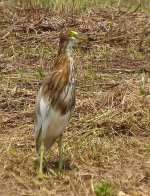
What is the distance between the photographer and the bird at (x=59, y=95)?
5.52 meters

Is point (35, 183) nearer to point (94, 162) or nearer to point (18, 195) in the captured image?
point (18, 195)

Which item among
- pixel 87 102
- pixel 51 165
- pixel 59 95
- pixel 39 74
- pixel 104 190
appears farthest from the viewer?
pixel 39 74

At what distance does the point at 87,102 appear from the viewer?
7.23 m

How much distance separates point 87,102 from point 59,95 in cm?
174

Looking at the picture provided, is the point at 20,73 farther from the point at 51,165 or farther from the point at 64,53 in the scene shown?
the point at 64,53

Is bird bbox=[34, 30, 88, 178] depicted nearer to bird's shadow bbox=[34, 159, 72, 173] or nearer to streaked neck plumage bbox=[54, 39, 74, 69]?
streaked neck plumage bbox=[54, 39, 74, 69]

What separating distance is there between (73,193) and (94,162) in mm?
640

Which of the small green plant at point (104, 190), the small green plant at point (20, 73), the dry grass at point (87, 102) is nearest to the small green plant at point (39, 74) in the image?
the dry grass at point (87, 102)

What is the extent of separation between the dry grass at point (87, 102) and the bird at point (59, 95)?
0.39m

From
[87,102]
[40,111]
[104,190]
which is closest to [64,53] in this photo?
[40,111]

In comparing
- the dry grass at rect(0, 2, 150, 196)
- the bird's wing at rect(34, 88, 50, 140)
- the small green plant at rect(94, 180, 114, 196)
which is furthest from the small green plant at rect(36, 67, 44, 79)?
the small green plant at rect(94, 180, 114, 196)

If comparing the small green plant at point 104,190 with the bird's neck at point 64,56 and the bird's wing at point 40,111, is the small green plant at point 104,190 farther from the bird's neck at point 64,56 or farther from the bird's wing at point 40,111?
the bird's neck at point 64,56

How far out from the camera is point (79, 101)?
7281 mm

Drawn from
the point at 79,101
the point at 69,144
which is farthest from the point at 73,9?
the point at 69,144
